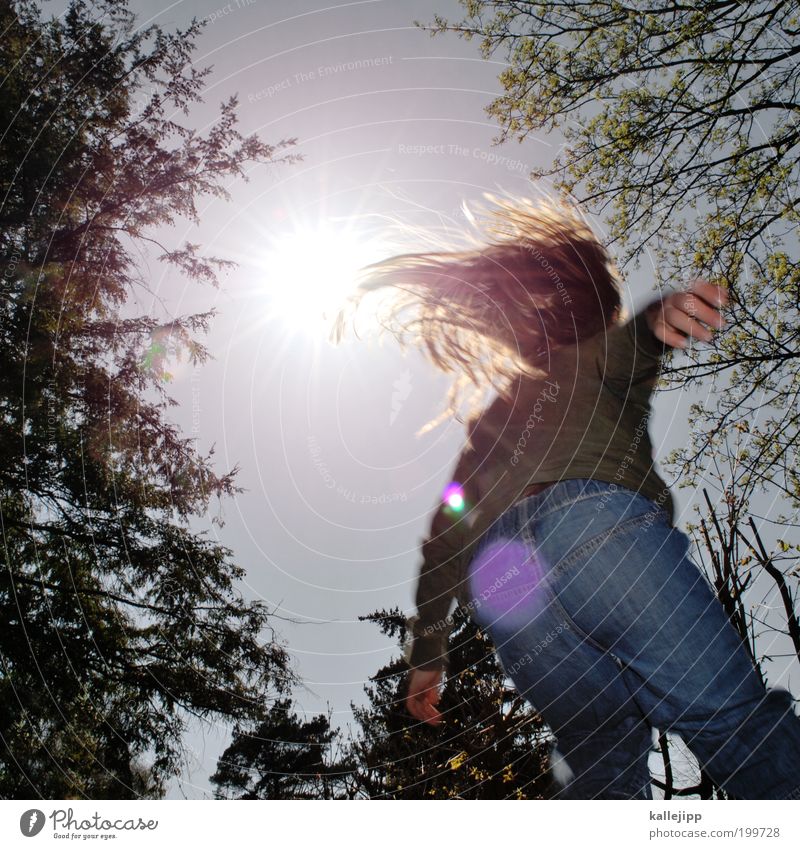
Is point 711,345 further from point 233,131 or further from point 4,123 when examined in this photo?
point 4,123

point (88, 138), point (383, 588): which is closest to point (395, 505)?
point (383, 588)

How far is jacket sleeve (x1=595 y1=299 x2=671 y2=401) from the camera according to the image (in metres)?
1.33

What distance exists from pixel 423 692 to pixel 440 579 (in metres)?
0.36

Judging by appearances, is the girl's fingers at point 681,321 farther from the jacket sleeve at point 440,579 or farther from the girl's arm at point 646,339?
the jacket sleeve at point 440,579

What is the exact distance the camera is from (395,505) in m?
2.88

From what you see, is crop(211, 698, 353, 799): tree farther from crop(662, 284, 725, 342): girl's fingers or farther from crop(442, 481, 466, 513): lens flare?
crop(662, 284, 725, 342): girl's fingers

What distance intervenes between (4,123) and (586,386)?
3.05 m

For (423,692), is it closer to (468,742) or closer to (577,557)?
(577,557)

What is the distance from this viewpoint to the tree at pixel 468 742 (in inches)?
135

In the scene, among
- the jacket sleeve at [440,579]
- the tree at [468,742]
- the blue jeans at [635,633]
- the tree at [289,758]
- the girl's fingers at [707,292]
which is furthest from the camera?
the tree at [468,742]

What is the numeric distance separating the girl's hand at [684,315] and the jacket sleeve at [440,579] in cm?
57

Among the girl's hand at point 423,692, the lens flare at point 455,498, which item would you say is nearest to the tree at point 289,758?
the girl's hand at point 423,692

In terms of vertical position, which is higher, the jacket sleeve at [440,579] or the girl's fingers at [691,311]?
the girl's fingers at [691,311]

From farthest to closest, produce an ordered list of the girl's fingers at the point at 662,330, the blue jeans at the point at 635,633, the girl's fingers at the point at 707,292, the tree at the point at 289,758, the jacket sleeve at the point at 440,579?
the tree at the point at 289,758, the jacket sleeve at the point at 440,579, the girl's fingers at the point at 707,292, the girl's fingers at the point at 662,330, the blue jeans at the point at 635,633
